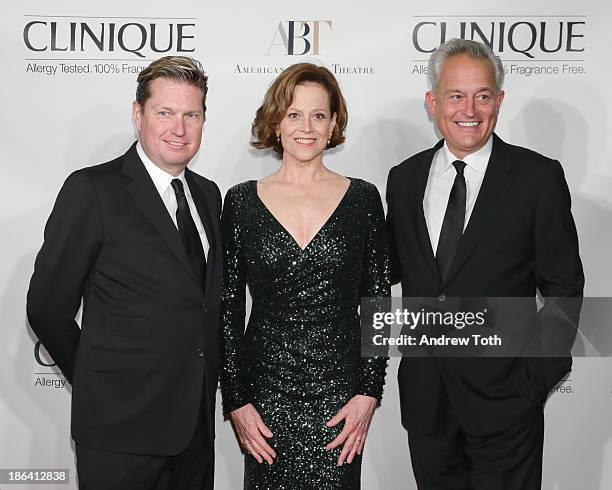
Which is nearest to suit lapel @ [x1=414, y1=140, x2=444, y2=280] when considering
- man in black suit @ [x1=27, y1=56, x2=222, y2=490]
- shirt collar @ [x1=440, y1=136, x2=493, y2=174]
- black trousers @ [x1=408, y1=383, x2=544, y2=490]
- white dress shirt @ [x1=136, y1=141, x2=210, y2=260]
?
shirt collar @ [x1=440, y1=136, x2=493, y2=174]

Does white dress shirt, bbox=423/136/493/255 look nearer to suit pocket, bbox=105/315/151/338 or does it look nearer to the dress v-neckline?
the dress v-neckline

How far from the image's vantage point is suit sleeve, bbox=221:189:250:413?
265 centimetres

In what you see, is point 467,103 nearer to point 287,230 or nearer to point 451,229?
point 451,229

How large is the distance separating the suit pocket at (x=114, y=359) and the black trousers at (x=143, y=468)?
25 centimetres

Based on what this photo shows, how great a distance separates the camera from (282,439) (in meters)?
2.64

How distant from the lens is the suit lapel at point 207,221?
2.54 metres

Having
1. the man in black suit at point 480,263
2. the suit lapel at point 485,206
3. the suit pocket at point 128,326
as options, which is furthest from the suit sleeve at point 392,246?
the suit pocket at point 128,326

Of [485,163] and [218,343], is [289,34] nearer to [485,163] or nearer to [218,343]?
[485,163]

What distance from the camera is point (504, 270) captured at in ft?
8.63

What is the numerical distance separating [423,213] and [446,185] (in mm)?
144

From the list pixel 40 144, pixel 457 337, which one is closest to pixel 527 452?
pixel 457 337

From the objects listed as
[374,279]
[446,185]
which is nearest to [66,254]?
[374,279]

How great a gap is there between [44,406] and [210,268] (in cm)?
135

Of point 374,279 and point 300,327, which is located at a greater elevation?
point 374,279
